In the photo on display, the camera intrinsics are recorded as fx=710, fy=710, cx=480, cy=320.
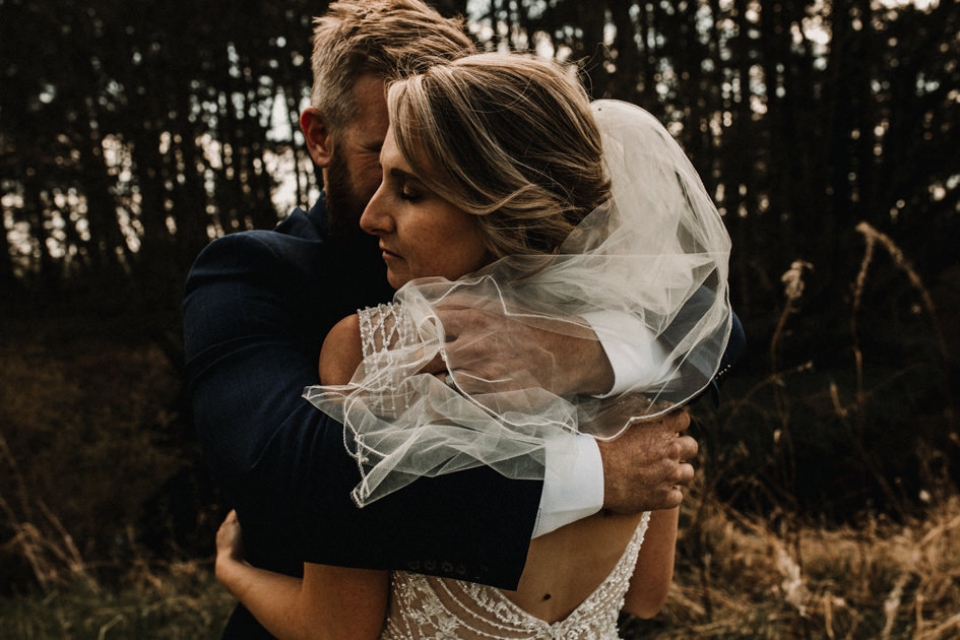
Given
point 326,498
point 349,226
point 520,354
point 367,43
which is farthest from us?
point 367,43

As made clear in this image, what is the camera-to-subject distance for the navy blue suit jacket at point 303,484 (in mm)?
1090

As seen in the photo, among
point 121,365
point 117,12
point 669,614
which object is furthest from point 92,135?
point 669,614

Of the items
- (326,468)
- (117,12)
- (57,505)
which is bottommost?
(57,505)

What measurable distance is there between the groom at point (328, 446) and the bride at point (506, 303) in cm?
3

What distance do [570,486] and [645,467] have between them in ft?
0.62

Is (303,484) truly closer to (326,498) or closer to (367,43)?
(326,498)

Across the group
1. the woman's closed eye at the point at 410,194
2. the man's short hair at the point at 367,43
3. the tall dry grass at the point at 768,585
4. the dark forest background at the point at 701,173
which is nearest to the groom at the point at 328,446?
the man's short hair at the point at 367,43

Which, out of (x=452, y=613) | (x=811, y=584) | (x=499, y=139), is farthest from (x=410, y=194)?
(x=811, y=584)

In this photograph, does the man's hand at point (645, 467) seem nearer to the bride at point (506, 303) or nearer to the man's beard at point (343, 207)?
the bride at point (506, 303)

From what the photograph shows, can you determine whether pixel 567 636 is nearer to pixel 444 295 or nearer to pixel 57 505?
pixel 444 295

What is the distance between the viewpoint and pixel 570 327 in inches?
48.4

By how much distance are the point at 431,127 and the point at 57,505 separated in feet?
26.2

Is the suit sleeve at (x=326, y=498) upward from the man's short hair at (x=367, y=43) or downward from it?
downward

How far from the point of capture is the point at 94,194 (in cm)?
763
